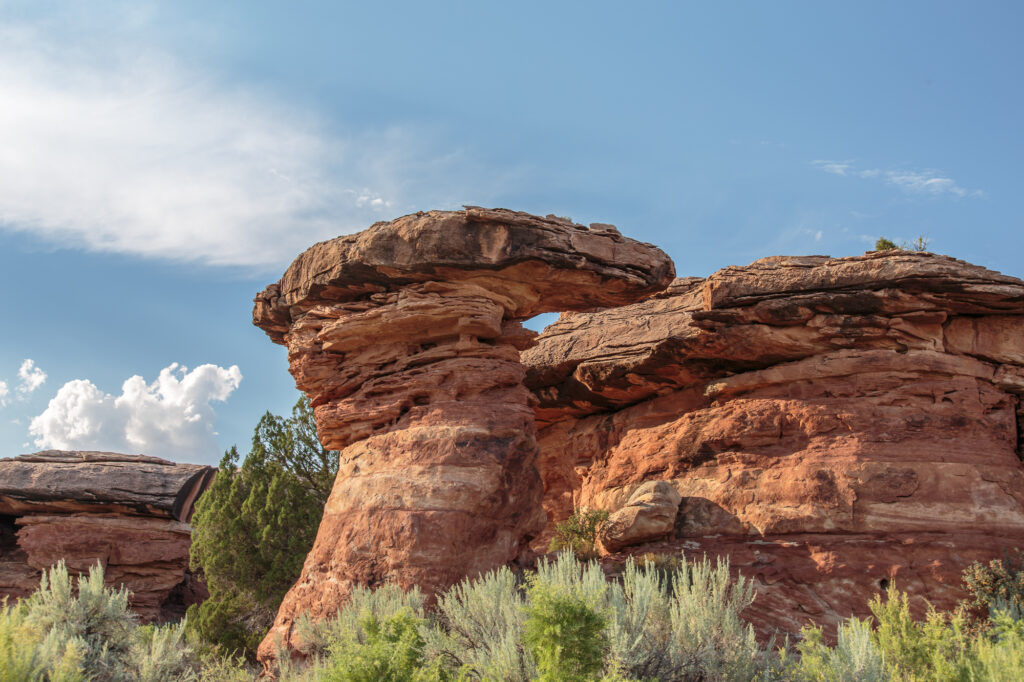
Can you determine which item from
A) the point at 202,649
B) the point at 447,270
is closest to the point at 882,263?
the point at 447,270

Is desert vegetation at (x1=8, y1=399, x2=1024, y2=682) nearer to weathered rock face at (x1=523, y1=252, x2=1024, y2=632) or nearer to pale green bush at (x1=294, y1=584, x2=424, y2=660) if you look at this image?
pale green bush at (x1=294, y1=584, x2=424, y2=660)

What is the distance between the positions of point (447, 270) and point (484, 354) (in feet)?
5.37

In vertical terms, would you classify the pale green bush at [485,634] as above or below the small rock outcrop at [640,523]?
below

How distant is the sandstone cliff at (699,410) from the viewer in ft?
43.0

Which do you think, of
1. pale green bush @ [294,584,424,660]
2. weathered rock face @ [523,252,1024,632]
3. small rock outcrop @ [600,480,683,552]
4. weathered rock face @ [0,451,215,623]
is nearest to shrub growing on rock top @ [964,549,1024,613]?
weathered rock face @ [523,252,1024,632]

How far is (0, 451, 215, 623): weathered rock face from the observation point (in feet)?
71.3

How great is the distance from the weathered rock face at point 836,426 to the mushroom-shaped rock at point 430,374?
3345 millimetres

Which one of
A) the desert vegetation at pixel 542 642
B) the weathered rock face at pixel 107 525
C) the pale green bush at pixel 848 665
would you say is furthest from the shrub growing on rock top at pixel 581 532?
the weathered rock face at pixel 107 525

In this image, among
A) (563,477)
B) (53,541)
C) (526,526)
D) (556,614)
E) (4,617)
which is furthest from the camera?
(53,541)

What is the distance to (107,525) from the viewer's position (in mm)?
21922

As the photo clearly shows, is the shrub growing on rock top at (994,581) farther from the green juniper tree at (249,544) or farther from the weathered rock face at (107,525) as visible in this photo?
the weathered rock face at (107,525)

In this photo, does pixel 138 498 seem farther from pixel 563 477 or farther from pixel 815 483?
pixel 815 483

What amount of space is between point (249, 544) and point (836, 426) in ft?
40.6

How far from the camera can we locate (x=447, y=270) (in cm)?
1387
